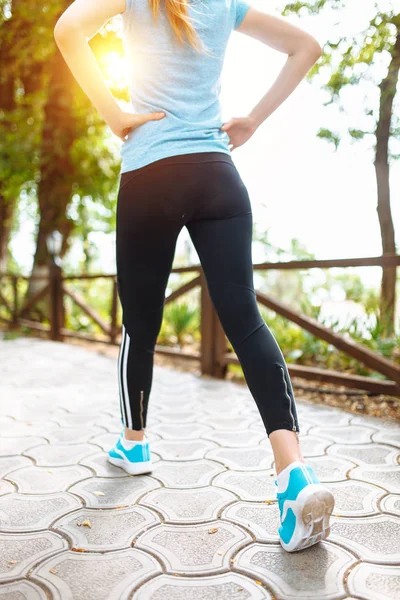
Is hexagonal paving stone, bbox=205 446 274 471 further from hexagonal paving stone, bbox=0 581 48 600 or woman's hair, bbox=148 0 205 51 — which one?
woman's hair, bbox=148 0 205 51

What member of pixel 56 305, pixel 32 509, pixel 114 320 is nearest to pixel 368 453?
pixel 32 509

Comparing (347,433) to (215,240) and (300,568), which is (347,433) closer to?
(300,568)

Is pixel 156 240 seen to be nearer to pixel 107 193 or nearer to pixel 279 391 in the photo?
pixel 279 391

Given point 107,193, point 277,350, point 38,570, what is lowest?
point 38,570

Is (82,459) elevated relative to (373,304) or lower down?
lower down

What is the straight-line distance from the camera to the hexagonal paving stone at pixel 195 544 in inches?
51.6

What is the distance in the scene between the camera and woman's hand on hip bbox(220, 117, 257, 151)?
1.63 meters

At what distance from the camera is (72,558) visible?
135 centimetres

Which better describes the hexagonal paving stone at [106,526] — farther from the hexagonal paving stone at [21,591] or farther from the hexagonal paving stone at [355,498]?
the hexagonal paving stone at [355,498]

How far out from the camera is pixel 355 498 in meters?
1.71

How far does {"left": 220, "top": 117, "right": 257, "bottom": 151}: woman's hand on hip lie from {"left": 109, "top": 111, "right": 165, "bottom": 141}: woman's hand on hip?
233 millimetres

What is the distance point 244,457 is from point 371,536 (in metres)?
0.74

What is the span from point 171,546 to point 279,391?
52 centimetres

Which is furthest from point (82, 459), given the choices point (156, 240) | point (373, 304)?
point (373, 304)
